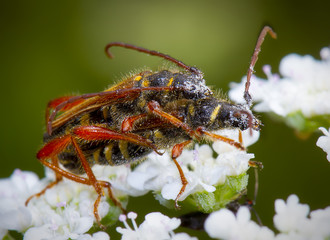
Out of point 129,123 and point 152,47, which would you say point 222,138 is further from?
point 152,47

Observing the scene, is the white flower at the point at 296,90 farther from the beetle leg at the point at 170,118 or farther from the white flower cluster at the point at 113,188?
the beetle leg at the point at 170,118

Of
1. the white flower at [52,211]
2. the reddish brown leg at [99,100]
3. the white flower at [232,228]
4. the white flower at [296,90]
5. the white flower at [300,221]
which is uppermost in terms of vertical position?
the white flower at [296,90]

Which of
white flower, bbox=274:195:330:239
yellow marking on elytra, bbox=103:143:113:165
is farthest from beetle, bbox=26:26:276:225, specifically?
white flower, bbox=274:195:330:239

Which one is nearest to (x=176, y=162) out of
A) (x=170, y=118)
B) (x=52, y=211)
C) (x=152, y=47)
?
(x=170, y=118)

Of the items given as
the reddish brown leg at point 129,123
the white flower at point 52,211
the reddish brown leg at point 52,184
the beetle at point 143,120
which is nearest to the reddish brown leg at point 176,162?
the beetle at point 143,120

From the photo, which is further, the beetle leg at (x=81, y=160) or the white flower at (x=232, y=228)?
the beetle leg at (x=81, y=160)

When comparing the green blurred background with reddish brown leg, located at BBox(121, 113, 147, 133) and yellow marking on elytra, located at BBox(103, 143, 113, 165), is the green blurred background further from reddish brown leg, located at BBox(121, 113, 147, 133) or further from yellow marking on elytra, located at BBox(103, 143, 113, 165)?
reddish brown leg, located at BBox(121, 113, 147, 133)
